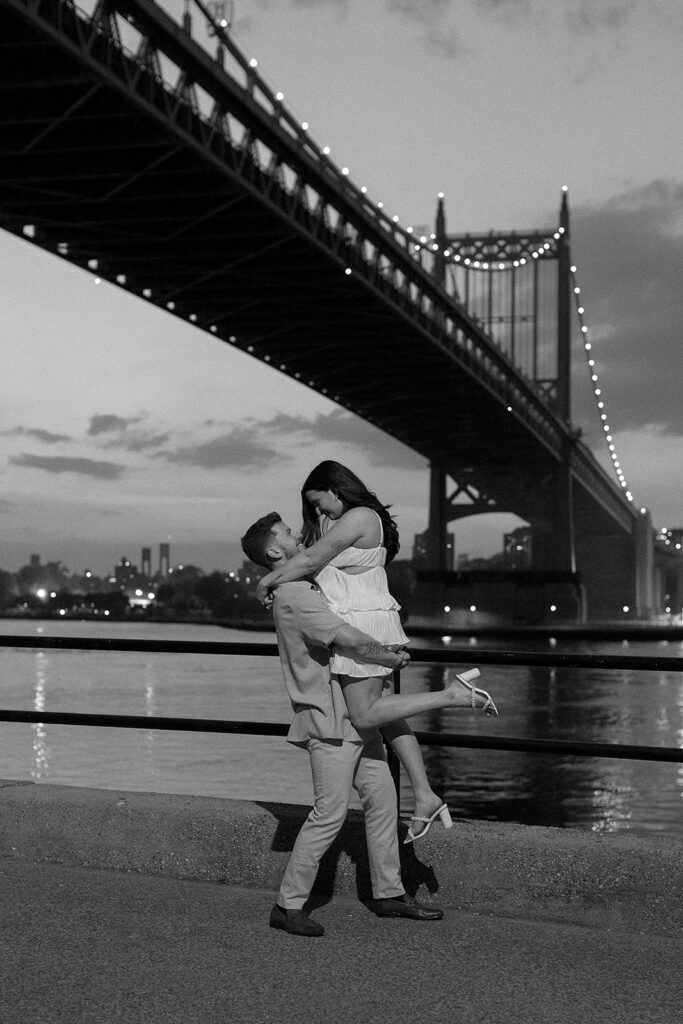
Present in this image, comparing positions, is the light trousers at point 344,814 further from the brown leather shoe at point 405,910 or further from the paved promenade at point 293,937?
the paved promenade at point 293,937

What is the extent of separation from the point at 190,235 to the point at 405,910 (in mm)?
31570

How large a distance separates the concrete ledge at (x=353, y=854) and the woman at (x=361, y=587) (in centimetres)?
21

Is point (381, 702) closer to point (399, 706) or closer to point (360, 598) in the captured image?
point (399, 706)

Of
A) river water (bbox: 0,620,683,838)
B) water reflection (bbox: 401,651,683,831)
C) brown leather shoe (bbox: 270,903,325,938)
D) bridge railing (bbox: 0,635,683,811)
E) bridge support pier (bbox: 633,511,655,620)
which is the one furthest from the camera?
bridge support pier (bbox: 633,511,655,620)

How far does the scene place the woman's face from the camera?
4094mm

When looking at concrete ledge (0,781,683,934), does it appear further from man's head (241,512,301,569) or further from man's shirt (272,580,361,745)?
man's head (241,512,301,569)

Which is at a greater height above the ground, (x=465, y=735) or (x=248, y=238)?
(x=248, y=238)

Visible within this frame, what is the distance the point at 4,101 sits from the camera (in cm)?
2634

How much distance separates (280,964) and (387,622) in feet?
3.15

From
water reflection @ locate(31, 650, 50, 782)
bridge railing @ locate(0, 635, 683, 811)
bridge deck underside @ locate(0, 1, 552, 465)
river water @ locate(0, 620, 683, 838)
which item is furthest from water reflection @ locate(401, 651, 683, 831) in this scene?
bridge deck underside @ locate(0, 1, 552, 465)

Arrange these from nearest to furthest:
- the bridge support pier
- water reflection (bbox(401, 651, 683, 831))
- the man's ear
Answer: the man's ear, water reflection (bbox(401, 651, 683, 831)), the bridge support pier

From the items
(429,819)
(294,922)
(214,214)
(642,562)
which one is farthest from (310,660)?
(642,562)

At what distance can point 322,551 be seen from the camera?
156 inches

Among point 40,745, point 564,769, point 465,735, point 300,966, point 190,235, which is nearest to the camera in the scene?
point 300,966
